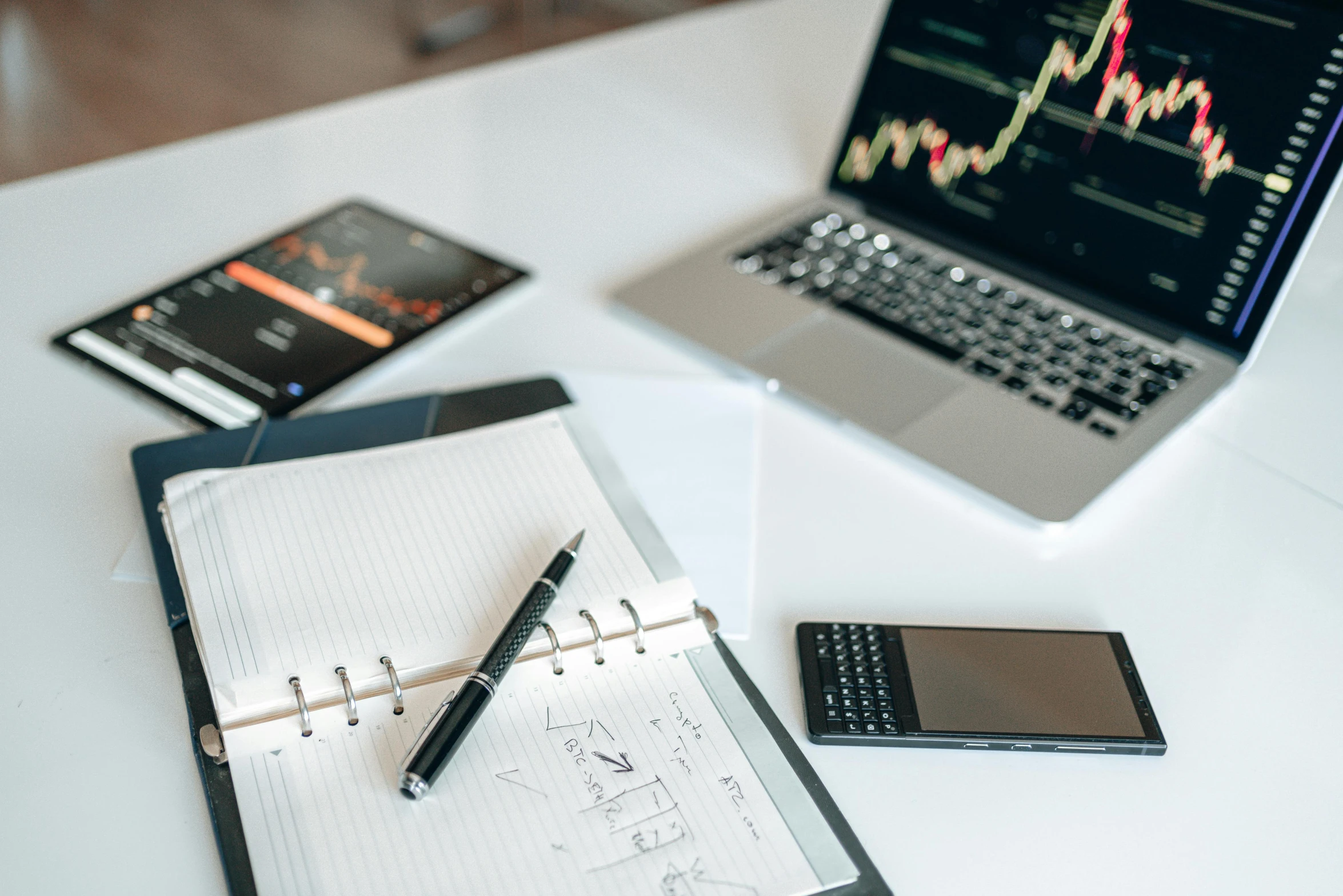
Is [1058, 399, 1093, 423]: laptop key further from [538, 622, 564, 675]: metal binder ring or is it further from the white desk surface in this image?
[538, 622, 564, 675]: metal binder ring

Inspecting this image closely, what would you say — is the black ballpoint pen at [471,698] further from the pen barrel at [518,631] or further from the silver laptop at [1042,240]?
the silver laptop at [1042,240]

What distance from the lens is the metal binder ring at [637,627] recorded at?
633 mm

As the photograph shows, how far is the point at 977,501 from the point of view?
2.57 ft

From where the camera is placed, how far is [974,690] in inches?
24.9

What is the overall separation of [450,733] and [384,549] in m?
0.15

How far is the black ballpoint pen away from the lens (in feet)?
1.80

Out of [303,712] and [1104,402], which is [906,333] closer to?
[1104,402]

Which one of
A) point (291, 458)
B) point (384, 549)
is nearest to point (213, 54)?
point (291, 458)

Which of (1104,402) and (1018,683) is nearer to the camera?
(1018,683)

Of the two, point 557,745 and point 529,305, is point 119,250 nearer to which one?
point 529,305

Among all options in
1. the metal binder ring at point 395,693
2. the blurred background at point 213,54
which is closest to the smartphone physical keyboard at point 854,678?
the metal binder ring at point 395,693

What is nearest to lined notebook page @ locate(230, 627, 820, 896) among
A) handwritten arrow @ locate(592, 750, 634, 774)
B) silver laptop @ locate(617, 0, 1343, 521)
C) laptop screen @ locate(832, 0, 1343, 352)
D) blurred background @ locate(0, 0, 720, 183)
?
handwritten arrow @ locate(592, 750, 634, 774)

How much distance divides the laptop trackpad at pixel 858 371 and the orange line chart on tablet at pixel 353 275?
271 mm

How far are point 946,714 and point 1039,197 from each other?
0.53 m
